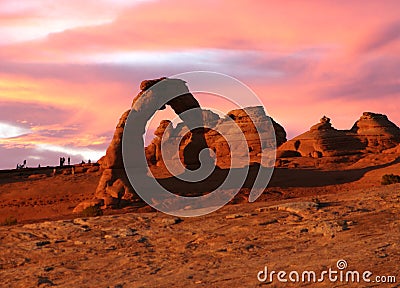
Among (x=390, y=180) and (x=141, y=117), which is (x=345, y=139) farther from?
(x=141, y=117)

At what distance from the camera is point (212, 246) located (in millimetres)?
8523

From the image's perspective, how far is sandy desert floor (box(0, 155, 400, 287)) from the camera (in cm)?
694

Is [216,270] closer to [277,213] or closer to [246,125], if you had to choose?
[277,213]

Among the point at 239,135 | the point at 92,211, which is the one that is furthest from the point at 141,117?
the point at 239,135

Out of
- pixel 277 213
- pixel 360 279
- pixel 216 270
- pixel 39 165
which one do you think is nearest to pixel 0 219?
pixel 277 213

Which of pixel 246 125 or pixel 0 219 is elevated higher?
pixel 246 125

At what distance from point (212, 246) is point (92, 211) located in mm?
15254

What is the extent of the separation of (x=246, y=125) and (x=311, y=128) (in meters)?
5.89

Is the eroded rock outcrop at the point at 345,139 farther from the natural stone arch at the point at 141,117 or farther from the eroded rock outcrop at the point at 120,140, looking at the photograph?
the natural stone arch at the point at 141,117

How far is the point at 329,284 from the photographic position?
20.0 ft

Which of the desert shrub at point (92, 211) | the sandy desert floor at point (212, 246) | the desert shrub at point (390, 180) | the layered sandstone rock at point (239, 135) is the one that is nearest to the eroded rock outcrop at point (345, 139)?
the layered sandstone rock at point (239, 135)

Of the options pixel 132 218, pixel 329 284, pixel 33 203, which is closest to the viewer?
pixel 329 284

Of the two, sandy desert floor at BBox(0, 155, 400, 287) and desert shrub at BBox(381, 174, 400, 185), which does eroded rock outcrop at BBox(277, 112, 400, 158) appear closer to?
desert shrub at BBox(381, 174, 400, 185)

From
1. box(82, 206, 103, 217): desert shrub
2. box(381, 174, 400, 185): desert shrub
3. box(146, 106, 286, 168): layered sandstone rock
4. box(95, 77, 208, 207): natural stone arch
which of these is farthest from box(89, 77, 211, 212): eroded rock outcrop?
box(146, 106, 286, 168): layered sandstone rock
